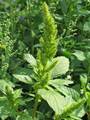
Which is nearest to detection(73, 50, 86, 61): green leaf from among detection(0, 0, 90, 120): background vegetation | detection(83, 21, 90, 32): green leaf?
detection(0, 0, 90, 120): background vegetation

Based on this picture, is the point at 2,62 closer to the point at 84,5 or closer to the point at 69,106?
the point at 69,106

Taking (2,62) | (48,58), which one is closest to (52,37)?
(48,58)

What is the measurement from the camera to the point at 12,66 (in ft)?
8.46

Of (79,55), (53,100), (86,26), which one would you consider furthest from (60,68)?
(86,26)

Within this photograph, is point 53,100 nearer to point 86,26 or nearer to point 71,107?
point 71,107

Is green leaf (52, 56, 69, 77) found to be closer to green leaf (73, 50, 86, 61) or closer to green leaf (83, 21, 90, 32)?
green leaf (73, 50, 86, 61)

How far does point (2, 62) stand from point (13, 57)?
1.00 feet

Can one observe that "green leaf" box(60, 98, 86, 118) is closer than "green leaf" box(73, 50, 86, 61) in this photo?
Yes

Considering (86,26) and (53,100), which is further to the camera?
(86,26)

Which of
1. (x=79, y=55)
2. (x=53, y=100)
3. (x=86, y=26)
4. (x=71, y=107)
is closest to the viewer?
(x=71, y=107)

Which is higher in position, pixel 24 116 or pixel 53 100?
pixel 53 100

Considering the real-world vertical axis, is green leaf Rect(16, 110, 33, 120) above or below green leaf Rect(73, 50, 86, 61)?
below

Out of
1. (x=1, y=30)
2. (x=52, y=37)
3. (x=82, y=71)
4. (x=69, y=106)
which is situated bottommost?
(x=82, y=71)

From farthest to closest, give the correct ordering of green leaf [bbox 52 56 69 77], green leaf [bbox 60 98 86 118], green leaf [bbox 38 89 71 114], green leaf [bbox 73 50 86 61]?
1. green leaf [bbox 73 50 86 61]
2. green leaf [bbox 52 56 69 77]
3. green leaf [bbox 38 89 71 114]
4. green leaf [bbox 60 98 86 118]
